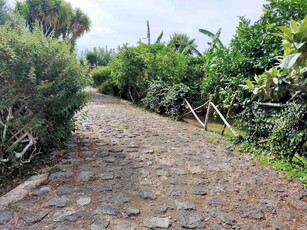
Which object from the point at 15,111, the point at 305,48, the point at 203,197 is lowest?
the point at 203,197

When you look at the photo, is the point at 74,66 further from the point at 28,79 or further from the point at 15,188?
the point at 15,188

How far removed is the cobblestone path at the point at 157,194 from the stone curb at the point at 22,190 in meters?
0.08

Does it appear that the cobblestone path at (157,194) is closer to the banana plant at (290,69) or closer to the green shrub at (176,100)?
the banana plant at (290,69)

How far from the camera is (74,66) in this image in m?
3.95

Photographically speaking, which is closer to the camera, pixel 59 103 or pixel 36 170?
pixel 36 170

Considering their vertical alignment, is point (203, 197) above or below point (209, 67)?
below

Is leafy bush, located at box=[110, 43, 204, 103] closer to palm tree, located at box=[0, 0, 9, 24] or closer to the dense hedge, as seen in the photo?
the dense hedge

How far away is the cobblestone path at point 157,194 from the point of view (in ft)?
7.22

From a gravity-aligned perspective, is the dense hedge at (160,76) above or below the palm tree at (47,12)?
below

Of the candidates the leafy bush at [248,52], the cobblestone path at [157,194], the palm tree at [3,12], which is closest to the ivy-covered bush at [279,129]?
the cobblestone path at [157,194]

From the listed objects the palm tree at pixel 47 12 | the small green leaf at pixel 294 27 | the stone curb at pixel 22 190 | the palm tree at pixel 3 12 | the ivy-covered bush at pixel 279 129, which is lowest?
the stone curb at pixel 22 190

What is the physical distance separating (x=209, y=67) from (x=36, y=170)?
18.1ft

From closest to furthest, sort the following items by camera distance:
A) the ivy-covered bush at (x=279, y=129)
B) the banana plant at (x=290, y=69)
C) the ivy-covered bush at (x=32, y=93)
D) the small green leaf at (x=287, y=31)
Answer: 1. the banana plant at (x=290, y=69)
2. the small green leaf at (x=287, y=31)
3. the ivy-covered bush at (x=32, y=93)
4. the ivy-covered bush at (x=279, y=129)

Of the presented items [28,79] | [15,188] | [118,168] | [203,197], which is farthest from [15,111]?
[203,197]
